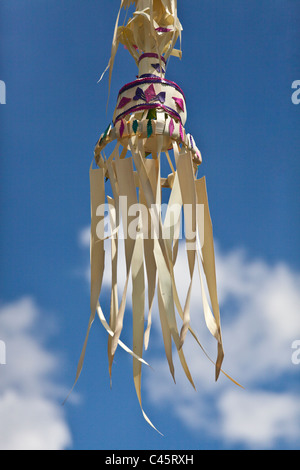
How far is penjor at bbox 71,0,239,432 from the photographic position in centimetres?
370

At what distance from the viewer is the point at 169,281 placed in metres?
3.68

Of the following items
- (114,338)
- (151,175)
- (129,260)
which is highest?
(151,175)

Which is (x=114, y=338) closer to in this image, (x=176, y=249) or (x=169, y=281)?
(x=169, y=281)

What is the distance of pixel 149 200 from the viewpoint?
3.81 metres

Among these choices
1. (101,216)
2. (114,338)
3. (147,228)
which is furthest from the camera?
(101,216)

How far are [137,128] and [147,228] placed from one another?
2.64 feet

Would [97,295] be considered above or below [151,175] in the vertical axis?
below

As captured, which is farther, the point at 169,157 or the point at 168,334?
the point at 169,157

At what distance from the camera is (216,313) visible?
3.88 metres

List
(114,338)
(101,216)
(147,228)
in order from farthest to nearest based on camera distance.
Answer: (101,216)
(147,228)
(114,338)

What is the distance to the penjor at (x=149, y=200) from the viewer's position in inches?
146

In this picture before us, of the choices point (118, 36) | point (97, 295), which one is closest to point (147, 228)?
point (97, 295)

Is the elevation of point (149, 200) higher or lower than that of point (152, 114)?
lower

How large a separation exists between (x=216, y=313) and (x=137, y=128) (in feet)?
5.17
